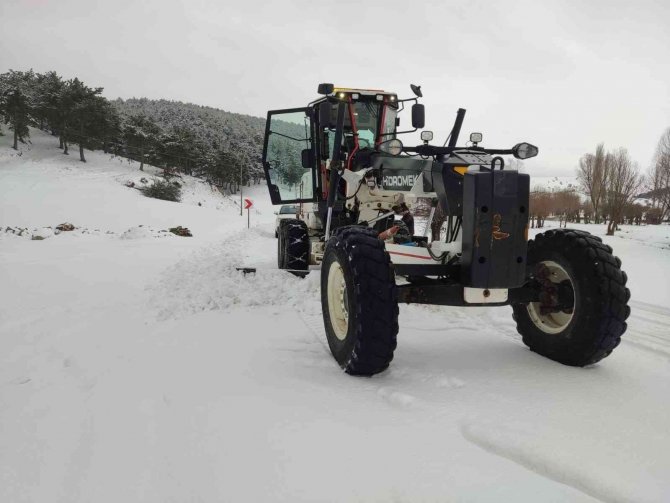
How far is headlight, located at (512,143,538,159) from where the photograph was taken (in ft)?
11.2

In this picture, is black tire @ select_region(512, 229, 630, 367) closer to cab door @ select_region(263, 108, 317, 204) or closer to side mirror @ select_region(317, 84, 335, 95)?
side mirror @ select_region(317, 84, 335, 95)

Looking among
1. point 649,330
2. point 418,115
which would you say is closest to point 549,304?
point 649,330

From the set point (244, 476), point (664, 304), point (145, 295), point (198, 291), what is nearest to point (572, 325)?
point (244, 476)

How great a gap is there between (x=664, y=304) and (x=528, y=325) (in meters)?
4.28

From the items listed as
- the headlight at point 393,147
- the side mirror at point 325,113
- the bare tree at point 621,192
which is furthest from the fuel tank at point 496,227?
the bare tree at point 621,192

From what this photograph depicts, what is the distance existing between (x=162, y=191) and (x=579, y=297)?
37496 mm

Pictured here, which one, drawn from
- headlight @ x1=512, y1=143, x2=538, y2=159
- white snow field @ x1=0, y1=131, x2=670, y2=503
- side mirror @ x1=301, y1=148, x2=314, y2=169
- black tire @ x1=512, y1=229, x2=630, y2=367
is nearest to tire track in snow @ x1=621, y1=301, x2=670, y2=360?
white snow field @ x1=0, y1=131, x2=670, y2=503

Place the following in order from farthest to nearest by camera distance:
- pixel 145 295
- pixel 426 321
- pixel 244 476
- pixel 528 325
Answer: pixel 145 295 → pixel 426 321 → pixel 528 325 → pixel 244 476

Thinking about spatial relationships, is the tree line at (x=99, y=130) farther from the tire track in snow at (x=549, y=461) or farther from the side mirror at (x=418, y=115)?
the tire track in snow at (x=549, y=461)

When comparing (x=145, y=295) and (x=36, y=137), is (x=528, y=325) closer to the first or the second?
(x=145, y=295)

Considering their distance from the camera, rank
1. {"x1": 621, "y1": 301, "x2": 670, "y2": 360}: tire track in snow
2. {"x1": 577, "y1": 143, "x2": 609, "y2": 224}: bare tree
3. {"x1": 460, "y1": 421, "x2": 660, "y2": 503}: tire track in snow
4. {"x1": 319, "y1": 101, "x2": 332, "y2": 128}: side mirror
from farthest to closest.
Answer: {"x1": 577, "y1": 143, "x2": 609, "y2": 224}: bare tree
{"x1": 319, "y1": 101, "x2": 332, "y2": 128}: side mirror
{"x1": 621, "y1": 301, "x2": 670, "y2": 360}: tire track in snow
{"x1": 460, "y1": 421, "x2": 660, "y2": 503}: tire track in snow

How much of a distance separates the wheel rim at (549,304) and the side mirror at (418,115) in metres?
3.30

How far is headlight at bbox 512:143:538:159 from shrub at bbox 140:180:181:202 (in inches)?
1409

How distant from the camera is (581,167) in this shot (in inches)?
1452
